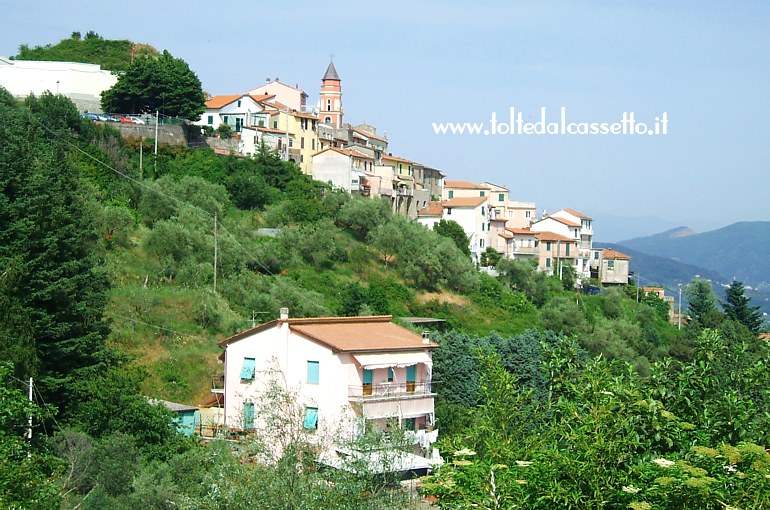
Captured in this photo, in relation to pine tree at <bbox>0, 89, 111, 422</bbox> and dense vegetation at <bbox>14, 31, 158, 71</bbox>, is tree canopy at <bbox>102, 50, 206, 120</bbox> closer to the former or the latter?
dense vegetation at <bbox>14, 31, 158, 71</bbox>

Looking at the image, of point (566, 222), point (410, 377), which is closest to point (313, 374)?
point (410, 377)

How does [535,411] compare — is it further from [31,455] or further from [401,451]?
[31,455]

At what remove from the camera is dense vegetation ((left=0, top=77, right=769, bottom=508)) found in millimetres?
15141

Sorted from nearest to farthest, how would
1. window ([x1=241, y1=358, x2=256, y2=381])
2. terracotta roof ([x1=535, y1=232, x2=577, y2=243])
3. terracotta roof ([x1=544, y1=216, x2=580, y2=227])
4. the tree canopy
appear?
window ([x1=241, y1=358, x2=256, y2=381])
the tree canopy
terracotta roof ([x1=535, y1=232, x2=577, y2=243])
terracotta roof ([x1=544, y1=216, x2=580, y2=227])

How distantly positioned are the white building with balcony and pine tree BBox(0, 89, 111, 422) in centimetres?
401

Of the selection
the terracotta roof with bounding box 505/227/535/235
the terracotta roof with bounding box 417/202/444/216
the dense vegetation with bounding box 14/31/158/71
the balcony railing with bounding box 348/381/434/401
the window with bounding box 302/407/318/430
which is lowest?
the window with bounding box 302/407/318/430

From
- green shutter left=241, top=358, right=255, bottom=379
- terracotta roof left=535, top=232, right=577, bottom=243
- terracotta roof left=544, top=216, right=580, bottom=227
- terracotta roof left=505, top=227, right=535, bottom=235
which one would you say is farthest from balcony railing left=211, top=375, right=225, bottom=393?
terracotta roof left=544, top=216, right=580, bottom=227

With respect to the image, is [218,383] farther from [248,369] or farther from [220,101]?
[220,101]

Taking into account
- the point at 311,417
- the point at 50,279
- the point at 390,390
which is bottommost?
the point at 311,417

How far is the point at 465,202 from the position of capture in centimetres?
6756

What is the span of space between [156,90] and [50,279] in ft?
92.4

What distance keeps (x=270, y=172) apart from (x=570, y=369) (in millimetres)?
40956

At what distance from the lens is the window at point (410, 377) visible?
32.0 meters

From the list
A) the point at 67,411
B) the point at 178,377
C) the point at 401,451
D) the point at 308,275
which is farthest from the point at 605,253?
the point at 401,451
